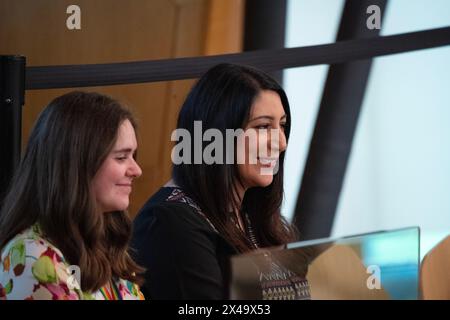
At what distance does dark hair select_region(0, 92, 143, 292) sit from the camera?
1.68m

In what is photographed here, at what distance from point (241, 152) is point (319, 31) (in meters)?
2.09

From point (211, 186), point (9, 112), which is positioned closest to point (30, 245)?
point (211, 186)

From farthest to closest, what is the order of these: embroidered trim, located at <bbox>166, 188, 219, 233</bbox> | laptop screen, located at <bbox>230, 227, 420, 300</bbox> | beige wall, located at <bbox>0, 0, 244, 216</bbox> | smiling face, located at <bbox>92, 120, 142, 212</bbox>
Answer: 1. beige wall, located at <bbox>0, 0, 244, 216</bbox>
2. embroidered trim, located at <bbox>166, 188, 219, 233</bbox>
3. smiling face, located at <bbox>92, 120, 142, 212</bbox>
4. laptop screen, located at <bbox>230, 227, 420, 300</bbox>

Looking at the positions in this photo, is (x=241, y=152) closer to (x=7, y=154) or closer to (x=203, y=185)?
(x=203, y=185)

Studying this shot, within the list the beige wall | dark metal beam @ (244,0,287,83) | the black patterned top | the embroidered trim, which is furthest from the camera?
dark metal beam @ (244,0,287,83)

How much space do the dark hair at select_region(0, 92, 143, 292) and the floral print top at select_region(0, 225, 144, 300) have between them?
2 centimetres

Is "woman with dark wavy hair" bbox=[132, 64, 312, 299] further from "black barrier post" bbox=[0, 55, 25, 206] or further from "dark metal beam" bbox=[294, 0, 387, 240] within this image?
"dark metal beam" bbox=[294, 0, 387, 240]

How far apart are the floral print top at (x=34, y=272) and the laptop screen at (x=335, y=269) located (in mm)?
407

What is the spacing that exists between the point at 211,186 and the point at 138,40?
1784 millimetres

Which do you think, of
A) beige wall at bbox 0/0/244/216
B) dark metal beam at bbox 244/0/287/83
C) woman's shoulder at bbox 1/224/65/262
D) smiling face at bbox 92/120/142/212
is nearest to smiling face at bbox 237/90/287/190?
smiling face at bbox 92/120/142/212

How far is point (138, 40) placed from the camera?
3746mm

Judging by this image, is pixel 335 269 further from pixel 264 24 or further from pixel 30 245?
pixel 264 24

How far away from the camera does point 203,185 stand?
207cm

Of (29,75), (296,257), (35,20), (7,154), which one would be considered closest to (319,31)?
(35,20)
